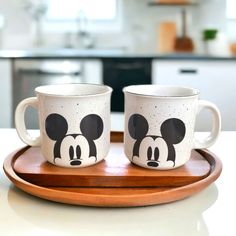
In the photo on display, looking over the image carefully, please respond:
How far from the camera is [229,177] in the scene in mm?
836

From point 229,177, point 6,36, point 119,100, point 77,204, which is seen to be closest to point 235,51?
point 119,100

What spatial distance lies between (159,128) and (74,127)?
14 centimetres

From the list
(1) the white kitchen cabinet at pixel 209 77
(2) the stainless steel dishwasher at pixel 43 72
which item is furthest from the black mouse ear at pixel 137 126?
(2) the stainless steel dishwasher at pixel 43 72

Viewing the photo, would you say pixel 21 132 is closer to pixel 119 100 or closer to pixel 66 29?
pixel 119 100

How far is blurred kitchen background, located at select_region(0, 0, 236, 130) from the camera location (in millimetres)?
2926

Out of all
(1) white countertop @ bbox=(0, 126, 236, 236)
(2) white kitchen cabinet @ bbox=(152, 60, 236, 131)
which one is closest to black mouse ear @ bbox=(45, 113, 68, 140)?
(1) white countertop @ bbox=(0, 126, 236, 236)

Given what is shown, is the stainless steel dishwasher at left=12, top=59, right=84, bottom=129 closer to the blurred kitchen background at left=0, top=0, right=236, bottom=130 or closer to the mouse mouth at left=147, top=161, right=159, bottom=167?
the blurred kitchen background at left=0, top=0, right=236, bottom=130

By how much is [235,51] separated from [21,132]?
264 cm

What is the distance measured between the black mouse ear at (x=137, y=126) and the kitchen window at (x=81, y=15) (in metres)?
2.96

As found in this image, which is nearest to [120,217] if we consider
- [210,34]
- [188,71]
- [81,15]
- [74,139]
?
[74,139]

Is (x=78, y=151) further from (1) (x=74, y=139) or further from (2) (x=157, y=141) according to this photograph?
(2) (x=157, y=141)

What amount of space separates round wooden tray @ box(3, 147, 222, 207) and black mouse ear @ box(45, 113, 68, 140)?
0.09m

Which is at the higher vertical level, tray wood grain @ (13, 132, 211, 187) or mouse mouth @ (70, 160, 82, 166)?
mouse mouth @ (70, 160, 82, 166)

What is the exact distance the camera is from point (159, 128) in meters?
0.75
